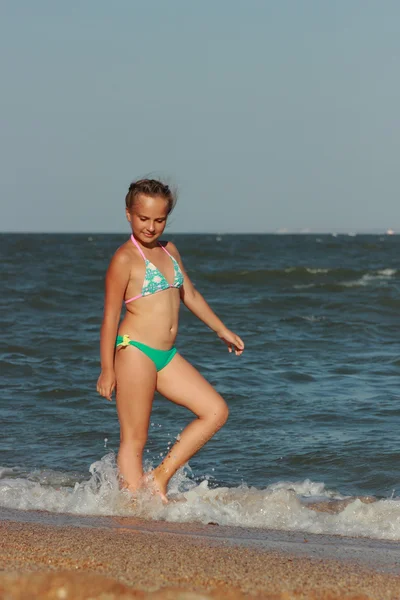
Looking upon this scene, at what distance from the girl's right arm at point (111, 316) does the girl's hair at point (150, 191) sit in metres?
0.28

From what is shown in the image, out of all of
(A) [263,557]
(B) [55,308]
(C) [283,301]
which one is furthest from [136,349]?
(C) [283,301]

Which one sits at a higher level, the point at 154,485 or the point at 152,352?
the point at 152,352

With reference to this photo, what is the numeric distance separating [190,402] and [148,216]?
96cm

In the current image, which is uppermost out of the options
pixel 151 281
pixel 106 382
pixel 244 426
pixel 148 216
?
pixel 148 216

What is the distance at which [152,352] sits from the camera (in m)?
4.68

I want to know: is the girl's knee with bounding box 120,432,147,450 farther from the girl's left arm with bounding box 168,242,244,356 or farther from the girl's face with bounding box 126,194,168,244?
the girl's face with bounding box 126,194,168,244

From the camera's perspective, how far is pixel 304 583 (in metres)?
3.25

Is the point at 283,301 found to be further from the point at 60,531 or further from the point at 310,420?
the point at 60,531

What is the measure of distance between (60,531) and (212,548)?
0.73 meters

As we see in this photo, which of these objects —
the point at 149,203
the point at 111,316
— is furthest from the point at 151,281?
the point at 149,203

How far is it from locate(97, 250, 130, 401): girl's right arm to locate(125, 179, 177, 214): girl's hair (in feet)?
0.93

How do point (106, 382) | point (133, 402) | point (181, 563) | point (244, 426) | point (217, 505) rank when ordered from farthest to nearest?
point (244, 426) < point (217, 505) < point (133, 402) < point (106, 382) < point (181, 563)

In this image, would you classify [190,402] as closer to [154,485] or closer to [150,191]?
[154,485]

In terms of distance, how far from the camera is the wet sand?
3.07m
